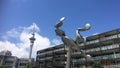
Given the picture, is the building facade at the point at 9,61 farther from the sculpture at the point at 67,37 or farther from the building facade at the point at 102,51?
the sculpture at the point at 67,37

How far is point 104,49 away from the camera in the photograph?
68.6 meters

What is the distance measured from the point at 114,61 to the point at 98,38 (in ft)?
36.7

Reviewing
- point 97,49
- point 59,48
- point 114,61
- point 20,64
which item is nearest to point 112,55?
point 114,61

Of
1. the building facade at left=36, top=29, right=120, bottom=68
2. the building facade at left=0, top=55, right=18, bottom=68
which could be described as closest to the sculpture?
the building facade at left=36, top=29, right=120, bottom=68

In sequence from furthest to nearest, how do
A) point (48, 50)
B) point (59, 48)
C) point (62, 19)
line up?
1. point (48, 50)
2. point (59, 48)
3. point (62, 19)

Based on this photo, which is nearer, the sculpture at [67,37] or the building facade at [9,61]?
the sculpture at [67,37]

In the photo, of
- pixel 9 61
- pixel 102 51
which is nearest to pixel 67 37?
pixel 102 51

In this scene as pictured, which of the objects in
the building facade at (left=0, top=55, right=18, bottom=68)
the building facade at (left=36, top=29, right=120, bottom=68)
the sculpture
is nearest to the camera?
the sculpture

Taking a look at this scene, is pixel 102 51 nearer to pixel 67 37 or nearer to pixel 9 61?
pixel 67 37

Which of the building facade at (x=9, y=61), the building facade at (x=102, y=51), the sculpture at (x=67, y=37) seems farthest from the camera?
the building facade at (x=9, y=61)

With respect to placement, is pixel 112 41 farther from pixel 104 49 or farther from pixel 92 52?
pixel 92 52

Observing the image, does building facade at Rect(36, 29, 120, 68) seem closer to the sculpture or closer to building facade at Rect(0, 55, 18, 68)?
the sculpture

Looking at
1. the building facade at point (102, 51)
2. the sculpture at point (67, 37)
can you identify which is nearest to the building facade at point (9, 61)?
the building facade at point (102, 51)

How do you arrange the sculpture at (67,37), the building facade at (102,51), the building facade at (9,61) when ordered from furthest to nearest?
the building facade at (9,61) < the building facade at (102,51) < the sculpture at (67,37)
